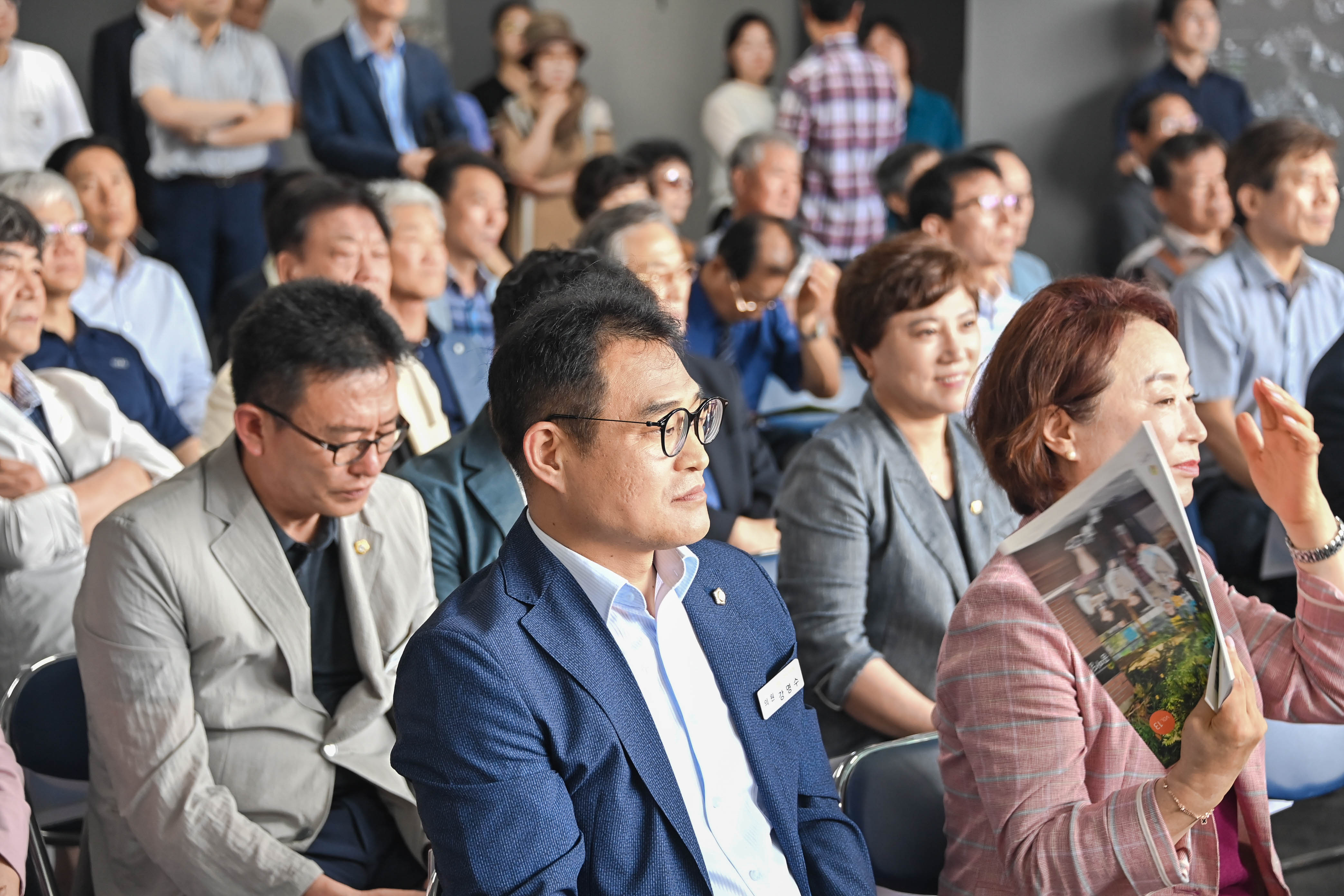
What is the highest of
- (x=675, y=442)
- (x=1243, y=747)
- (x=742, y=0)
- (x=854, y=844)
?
(x=742, y=0)

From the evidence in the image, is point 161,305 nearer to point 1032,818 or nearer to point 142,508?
point 142,508

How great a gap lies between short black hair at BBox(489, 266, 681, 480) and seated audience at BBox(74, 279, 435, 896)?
1.54ft

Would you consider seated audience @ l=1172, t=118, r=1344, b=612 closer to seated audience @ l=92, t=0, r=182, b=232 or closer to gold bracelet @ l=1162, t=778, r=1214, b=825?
gold bracelet @ l=1162, t=778, r=1214, b=825

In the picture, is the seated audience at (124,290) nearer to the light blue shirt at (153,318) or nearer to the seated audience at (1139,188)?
the light blue shirt at (153,318)

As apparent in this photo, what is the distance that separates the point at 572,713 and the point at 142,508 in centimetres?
86

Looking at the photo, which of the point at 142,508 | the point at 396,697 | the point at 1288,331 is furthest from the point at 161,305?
the point at 1288,331

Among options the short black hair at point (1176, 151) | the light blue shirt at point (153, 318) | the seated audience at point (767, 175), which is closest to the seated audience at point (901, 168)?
the seated audience at point (767, 175)

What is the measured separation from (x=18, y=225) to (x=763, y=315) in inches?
87.8

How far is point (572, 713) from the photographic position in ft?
4.51

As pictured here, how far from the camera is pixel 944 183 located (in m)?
4.04

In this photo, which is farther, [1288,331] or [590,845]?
[1288,331]

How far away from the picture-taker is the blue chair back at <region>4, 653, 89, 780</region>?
1.93 metres

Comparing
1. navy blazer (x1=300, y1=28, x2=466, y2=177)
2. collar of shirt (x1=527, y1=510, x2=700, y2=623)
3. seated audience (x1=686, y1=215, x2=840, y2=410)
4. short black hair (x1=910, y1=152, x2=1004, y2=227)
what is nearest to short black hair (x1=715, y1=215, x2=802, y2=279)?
seated audience (x1=686, y1=215, x2=840, y2=410)

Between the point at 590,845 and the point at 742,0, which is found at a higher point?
the point at 742,0
